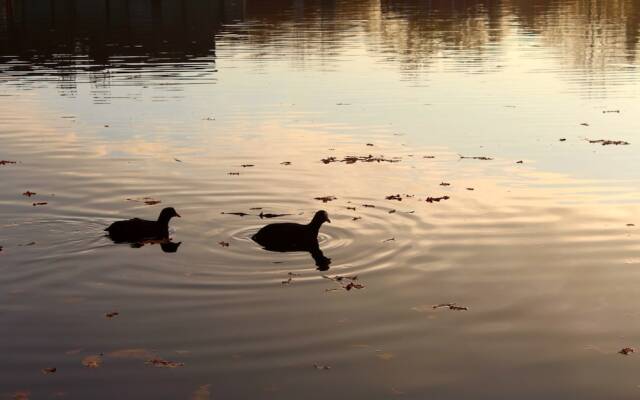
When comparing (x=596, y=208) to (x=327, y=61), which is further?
(x=327, y=61)

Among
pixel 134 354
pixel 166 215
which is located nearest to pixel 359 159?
pixel 166 215

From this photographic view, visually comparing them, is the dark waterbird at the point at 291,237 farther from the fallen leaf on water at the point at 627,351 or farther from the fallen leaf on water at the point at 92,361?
the fallen leaf on water at the point at 627,351

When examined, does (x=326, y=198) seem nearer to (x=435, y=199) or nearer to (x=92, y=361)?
(x=435, y=199)

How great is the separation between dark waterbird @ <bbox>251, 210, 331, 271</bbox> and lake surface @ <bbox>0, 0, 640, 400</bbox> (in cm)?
26

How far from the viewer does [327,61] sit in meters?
61.9

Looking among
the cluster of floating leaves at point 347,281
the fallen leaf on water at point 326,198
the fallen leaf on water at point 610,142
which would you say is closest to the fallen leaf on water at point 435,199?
the fallen leaf on water at point 326,198

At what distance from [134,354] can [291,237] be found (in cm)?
603

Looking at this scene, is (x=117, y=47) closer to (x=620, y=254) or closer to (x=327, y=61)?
(x=327, y=61)

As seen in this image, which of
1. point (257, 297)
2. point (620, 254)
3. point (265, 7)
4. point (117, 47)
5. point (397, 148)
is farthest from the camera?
point (265, 7)

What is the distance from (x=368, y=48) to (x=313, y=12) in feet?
159

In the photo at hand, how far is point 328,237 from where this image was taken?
20.9 meters

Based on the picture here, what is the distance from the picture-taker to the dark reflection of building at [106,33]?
6259cm

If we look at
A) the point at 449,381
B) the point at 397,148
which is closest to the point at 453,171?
the point at 397,148

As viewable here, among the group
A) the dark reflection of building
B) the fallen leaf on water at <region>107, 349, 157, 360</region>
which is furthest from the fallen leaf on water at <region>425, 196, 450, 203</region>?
the dark reflection of building
